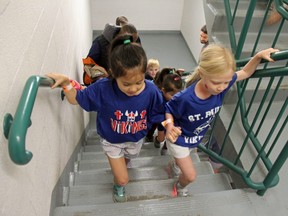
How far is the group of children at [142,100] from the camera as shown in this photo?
1.24m

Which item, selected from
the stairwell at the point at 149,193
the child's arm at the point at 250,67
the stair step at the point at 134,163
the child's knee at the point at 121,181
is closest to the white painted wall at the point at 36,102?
the stairwell at the point at 149,193

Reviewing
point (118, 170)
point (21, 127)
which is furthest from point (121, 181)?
point (21, 127)

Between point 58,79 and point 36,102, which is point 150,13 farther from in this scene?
point 36,102

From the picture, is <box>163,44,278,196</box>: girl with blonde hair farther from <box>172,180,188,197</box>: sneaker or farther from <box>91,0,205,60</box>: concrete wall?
<box>91,0,205,60</box>: concrete wall

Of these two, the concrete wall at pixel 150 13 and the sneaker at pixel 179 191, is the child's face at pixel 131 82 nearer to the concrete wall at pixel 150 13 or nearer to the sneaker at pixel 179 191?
the sneaker at pixel 179 191

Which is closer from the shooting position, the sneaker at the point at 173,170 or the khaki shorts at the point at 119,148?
the khaki shorts at the point at 119,148

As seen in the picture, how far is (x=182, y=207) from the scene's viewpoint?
1.55 metres

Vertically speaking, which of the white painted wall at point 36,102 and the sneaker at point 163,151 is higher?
the white painted wall at point 36,102

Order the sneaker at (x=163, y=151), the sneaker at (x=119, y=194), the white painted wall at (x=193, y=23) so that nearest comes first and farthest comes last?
the sneaker at (x=119, y=194)
the sneaker at (x=163, y=151)
the white painted wall at (x=193, y=23)

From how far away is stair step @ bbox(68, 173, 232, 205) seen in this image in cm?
170

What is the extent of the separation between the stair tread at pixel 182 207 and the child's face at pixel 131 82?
715mm

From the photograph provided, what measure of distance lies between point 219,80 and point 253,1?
962mm

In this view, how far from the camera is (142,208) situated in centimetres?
152

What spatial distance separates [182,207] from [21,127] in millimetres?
1190
